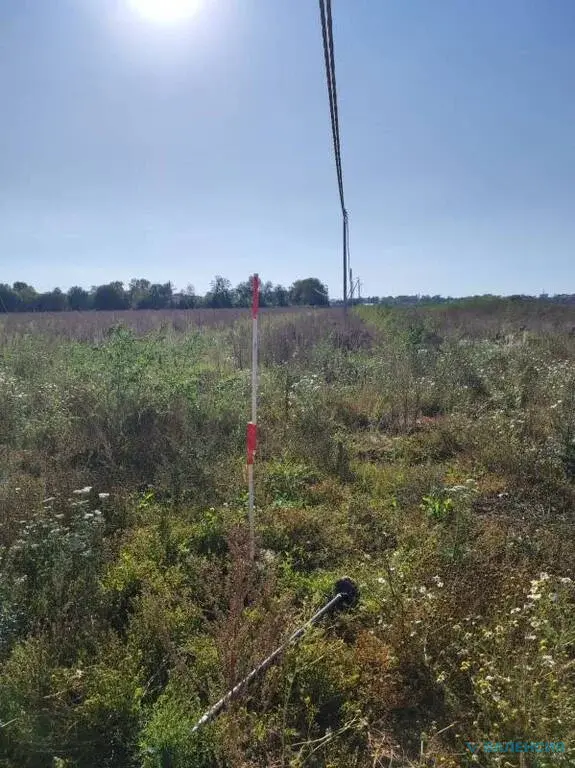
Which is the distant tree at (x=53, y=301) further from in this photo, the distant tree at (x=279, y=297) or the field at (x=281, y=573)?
the field at (x=281, y=573)

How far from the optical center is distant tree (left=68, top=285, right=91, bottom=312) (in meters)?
39.1

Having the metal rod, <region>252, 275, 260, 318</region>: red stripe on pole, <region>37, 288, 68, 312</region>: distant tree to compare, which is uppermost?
<region>37, 288, 68, 312</region>: distant tree

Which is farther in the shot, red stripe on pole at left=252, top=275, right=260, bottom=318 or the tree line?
the tree line

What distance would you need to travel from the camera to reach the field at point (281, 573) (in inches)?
86.6

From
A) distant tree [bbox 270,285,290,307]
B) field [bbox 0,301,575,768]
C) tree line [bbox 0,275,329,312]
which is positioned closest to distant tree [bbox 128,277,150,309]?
tree line [bbox 0,275,329,312]

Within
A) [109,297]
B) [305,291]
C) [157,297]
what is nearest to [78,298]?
[109,297]

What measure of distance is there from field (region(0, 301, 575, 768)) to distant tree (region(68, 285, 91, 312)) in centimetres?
3496

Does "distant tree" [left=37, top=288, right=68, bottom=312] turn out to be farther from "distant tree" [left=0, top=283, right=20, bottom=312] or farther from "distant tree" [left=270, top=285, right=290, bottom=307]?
"distant tree" [left=270, top=285, right=290, bottom=307]

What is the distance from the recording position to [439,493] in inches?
171

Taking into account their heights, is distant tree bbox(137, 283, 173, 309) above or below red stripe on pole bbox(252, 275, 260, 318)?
above

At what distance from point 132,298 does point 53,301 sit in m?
5.61

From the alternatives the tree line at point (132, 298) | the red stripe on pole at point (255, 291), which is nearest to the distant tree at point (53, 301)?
the tree line at point (132, 298)

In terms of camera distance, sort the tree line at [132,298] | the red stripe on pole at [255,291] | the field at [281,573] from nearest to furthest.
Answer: the field at [281,573] < the red stripe on pole at [255,291] < the tree line at [132,298]

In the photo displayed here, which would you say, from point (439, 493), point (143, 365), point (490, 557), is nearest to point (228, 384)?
A: point (143, 365)
